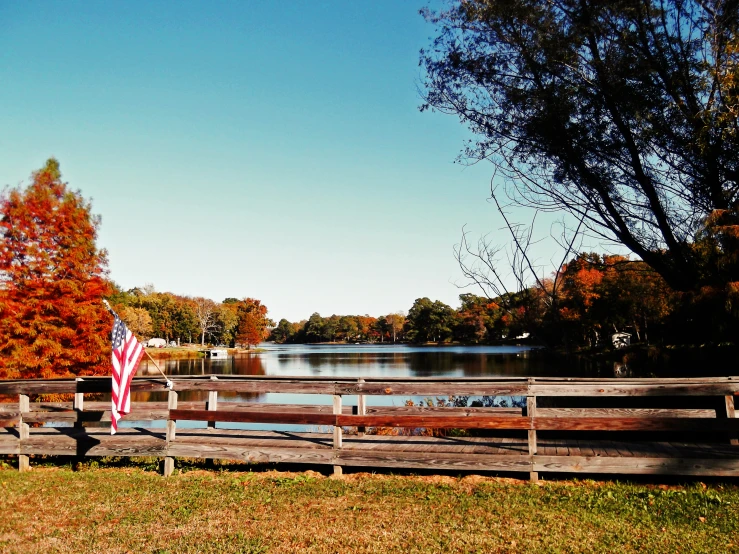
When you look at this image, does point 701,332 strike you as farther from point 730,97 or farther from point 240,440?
point 240,440

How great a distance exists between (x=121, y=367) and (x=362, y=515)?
4034 millimetres

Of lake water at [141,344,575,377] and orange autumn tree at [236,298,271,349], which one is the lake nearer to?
lake water at [141,344,575,377]

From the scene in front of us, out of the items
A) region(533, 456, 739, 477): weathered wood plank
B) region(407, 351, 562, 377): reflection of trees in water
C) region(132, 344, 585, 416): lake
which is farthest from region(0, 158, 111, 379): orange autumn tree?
region(407, 351, 562, 377): reflection of trees in water

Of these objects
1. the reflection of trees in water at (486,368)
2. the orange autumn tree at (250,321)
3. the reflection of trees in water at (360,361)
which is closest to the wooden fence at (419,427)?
the reflection of trees in water at (486,368)

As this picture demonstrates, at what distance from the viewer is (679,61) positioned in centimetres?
1140

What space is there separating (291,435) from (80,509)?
3614mm

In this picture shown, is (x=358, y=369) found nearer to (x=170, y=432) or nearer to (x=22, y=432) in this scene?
(x=22, y=432)

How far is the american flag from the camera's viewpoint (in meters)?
7.73

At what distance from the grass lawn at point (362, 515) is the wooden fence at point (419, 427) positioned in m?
0.29

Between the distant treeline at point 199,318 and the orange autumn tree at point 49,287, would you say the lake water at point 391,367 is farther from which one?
the distant treeline at point 199,318

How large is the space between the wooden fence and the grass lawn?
0.95ft

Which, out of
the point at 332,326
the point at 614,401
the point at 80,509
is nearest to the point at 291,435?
the point at 80,509

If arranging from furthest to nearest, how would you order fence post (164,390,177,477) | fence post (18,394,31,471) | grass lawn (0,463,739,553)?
fence post (18,394,31,471) < fence post (164,390,177,477) < grass lawn (0,463,739,553)

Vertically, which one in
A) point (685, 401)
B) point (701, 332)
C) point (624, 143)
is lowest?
point (685, 401)
